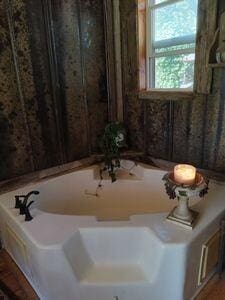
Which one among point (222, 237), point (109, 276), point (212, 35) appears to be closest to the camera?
point (109, 276)

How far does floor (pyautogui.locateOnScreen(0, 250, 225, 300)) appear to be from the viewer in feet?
4.81

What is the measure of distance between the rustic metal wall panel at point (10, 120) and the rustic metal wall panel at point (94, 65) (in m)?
0.67

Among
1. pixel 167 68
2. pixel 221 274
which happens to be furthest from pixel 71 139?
pixel 221 274

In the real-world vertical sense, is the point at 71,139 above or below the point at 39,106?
below

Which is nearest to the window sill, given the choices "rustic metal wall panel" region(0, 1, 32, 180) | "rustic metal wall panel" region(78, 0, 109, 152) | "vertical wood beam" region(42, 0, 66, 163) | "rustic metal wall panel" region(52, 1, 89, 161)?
"rustic metal wall panel" region(78, 0, 109, 152)

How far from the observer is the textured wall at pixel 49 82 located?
5.85ft

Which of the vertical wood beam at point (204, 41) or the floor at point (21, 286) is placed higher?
the vertical wood beam at point (204, 41)

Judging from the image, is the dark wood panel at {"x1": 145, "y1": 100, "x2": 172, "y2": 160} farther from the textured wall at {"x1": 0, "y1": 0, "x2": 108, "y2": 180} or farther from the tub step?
the tub step

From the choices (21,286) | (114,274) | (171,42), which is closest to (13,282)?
(21,286)

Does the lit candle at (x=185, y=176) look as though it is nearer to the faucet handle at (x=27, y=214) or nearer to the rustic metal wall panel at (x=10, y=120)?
the faucet handle at (x=27, y=214)

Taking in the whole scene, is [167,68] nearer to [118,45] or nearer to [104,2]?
[118,45]

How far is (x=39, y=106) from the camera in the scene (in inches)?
78.2

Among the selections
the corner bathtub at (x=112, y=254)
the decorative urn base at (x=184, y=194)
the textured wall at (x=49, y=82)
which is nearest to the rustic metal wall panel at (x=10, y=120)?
the textured wall at (x=49, y=82)

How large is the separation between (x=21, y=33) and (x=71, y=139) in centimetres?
98
